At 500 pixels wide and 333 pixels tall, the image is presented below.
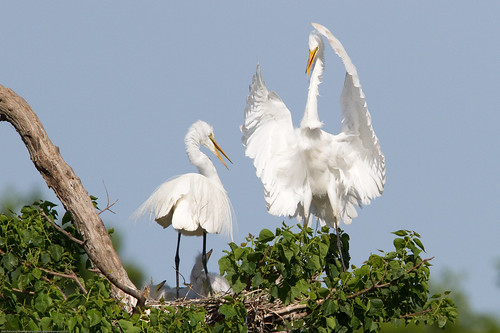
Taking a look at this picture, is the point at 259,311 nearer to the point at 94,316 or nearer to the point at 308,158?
Answer: the point at 94,316

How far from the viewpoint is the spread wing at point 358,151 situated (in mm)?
7270

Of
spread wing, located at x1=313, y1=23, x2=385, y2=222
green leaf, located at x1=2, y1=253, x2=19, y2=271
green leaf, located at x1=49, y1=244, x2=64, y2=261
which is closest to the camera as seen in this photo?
green leaf, located at x1=2, y1=253, x2=19, y2=271

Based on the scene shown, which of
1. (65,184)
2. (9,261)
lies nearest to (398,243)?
(65,184)

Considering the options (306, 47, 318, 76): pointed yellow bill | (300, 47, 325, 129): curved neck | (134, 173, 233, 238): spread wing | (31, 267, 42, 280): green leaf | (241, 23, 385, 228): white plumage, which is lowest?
(31, 267, 42, 280): green leaf

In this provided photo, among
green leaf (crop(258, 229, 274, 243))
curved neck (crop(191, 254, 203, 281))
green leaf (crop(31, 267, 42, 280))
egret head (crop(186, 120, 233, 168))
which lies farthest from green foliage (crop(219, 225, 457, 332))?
egret head (crop(186, 120, 233, 168))

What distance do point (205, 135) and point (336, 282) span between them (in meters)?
3.06

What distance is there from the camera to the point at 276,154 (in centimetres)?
777

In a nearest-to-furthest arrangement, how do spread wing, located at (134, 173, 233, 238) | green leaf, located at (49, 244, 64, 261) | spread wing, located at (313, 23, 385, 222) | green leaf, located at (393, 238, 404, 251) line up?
green leaf, located at (393, 238, 404, 251)
green leaf, located at (49, 244, 64, 261)
spread wing, located at (313, 23, 385, 222)
spread wing, located at (134, 173, 233, 238)

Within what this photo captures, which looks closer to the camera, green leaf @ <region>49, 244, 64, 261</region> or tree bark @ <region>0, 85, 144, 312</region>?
green leaf @ <region>49, 244, 64, 261</region>

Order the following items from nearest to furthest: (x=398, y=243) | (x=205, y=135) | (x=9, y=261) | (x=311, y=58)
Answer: (x=398, y=243)
(x=9, y=261)
(x=311, y=58)
(x=205, y=135)

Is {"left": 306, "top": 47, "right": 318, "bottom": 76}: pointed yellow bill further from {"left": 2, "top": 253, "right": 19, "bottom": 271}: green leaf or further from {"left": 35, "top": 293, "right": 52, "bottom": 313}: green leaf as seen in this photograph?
{"left": 35, "top": 293, "right": 52, "bottom": 313}: green leaf

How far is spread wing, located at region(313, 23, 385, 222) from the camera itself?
7270 mm

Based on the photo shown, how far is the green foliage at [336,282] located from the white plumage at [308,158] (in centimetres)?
A: 140

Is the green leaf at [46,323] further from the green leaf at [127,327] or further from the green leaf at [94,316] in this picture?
the green leaf at [127,327]
